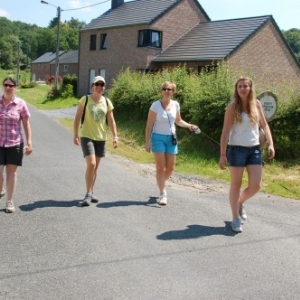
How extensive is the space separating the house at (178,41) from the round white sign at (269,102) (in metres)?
16.1

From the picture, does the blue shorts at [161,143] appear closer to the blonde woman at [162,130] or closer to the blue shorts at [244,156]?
the blonde woman at [162,130]

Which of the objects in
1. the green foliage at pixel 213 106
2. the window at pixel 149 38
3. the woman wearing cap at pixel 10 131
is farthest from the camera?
the window at pixel 149 38

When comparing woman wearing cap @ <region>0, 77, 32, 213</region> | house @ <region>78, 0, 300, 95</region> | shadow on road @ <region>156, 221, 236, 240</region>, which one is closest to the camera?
shadow on road @ <region>156, 221, 236, 240</region>

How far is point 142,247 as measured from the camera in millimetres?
4559

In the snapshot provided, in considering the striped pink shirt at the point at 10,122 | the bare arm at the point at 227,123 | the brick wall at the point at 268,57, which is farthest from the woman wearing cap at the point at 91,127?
the brick wall at the point at 268,57

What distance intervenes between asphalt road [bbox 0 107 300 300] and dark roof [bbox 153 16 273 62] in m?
20.0

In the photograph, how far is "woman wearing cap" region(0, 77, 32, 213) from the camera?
17.5 feet

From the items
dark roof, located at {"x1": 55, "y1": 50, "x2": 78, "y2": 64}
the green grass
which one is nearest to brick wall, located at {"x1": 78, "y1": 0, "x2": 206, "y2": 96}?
the green grass

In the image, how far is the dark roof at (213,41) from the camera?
26.2 meters

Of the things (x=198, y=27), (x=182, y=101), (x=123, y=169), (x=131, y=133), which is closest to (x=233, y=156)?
(x=123, y=169)

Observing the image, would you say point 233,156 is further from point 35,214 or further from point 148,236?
point 35,214

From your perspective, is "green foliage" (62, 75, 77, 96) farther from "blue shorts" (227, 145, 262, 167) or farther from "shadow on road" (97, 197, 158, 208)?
"blue shorts" (227, 145, 262, 167)

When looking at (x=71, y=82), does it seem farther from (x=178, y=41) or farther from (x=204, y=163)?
(x=204, y=163)

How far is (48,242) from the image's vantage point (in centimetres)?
455
